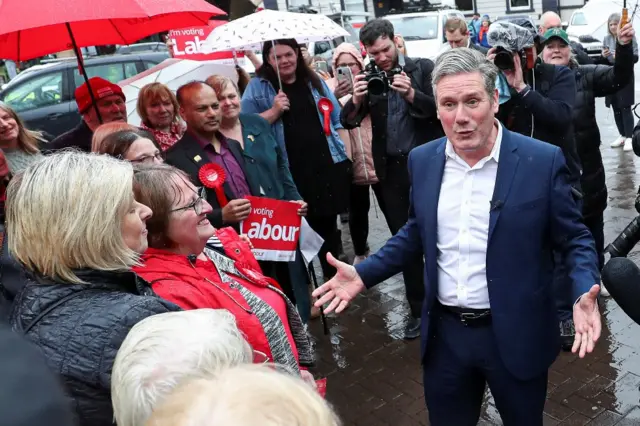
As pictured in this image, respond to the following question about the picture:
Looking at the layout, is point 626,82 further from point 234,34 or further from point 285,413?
point 285,413

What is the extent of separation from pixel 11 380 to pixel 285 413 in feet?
1.61

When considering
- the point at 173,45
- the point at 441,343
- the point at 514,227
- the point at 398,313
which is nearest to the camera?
the point at 514,227

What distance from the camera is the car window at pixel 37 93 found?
36.1ft

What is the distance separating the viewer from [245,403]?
3.63 feet

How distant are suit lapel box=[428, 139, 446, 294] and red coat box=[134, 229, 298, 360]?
0.62 m

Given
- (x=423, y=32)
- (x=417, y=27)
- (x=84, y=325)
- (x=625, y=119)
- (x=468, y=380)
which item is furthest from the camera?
(x=417, y=27)

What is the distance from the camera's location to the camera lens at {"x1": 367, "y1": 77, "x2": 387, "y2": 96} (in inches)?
153

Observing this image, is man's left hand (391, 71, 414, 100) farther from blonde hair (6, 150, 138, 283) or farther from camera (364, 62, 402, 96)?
blonde hair (6, 150, 138, 283)

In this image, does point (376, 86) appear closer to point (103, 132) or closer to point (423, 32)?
point (103, 132)

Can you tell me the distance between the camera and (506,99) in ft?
11.4

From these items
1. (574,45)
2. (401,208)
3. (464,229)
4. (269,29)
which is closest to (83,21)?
(269,29)

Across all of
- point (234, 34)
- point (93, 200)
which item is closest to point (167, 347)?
point (93, 200)

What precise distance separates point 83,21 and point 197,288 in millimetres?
3092

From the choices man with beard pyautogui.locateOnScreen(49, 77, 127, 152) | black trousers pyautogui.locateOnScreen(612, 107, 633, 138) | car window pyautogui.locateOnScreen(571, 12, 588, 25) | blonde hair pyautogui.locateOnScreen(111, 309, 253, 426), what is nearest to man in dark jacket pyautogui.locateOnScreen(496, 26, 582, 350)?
blonde hair pyautogui.locateOnScreen(111, 309, 253, 426)
